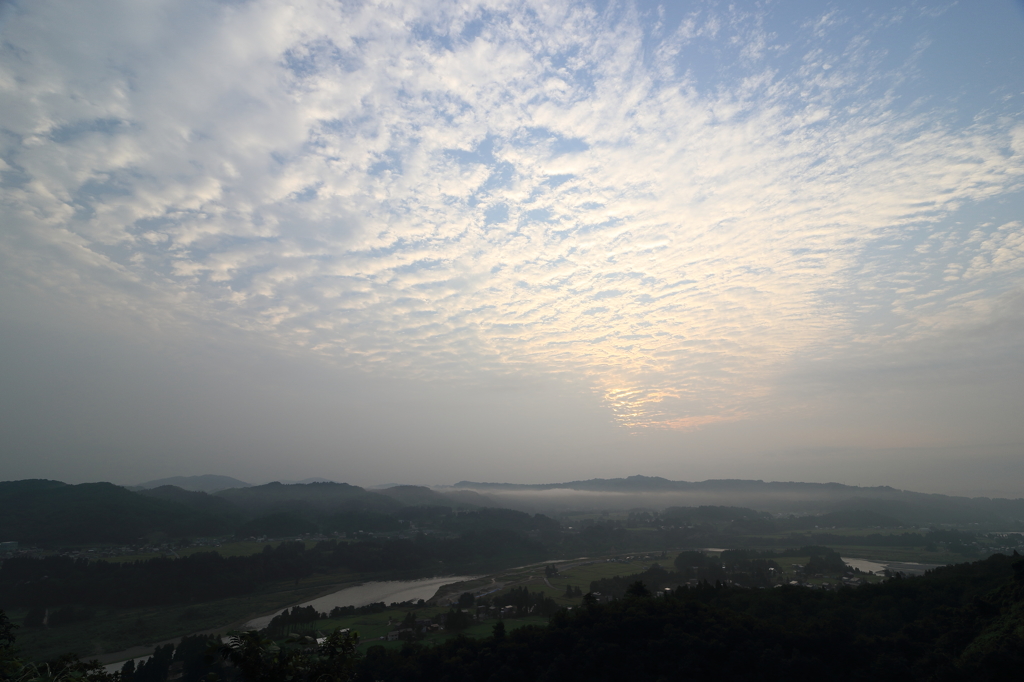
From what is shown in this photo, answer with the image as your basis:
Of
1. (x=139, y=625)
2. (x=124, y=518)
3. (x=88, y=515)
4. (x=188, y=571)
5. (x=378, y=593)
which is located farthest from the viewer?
(x=124, y=518)

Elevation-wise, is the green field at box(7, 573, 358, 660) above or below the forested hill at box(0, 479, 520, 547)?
below

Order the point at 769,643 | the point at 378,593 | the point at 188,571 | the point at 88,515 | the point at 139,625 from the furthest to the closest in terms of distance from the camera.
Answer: the point at 88,515
the point at 378,593
the point at 188,571
the point at 139,625
the point at 769,643

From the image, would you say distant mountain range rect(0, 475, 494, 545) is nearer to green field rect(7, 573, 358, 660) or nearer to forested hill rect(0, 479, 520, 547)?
forested hill rect(0, 479, 520, 547)

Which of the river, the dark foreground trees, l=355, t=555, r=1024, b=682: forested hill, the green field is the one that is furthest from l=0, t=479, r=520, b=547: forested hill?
l=355, t=555, r=1024, b=682: forested hill

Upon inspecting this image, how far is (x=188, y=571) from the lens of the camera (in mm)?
59875

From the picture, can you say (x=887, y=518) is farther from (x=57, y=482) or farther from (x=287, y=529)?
(x=57, y=482)

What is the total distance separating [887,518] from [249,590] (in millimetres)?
159758

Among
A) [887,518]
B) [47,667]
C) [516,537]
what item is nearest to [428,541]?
[516,537]

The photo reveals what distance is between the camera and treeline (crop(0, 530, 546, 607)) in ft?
171

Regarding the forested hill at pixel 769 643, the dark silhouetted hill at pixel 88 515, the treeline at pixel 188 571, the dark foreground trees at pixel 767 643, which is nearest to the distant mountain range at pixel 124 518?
the dark silhouetted hill at pixel 88 515

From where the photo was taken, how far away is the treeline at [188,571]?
52250mm

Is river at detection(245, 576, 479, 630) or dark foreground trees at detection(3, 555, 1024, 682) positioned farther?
river at detection(245, 576, 479, 630)

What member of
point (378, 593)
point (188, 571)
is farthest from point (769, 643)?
point (188, 571)

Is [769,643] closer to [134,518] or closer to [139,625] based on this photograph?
[139,625]
